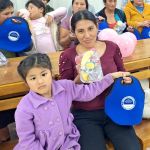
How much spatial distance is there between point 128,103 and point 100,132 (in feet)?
0.68

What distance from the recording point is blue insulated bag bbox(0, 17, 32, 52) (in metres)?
1.97

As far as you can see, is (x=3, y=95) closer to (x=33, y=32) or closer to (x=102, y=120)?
(x=102, y=120)

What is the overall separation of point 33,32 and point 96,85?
1.01 meters

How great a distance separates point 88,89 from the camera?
55.6 inches

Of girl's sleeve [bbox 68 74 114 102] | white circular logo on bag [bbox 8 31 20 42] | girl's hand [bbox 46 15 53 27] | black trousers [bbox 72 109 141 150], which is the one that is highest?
girl's hand [bbox 46 15 53 27]

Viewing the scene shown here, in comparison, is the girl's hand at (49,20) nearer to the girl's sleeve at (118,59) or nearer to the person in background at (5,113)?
the person in background at (5,113)

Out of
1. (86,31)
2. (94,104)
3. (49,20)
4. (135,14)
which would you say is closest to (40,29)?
(49,20)

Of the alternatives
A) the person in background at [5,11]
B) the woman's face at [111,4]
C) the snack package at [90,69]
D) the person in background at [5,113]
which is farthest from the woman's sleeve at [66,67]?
the woman's face at [111,4]

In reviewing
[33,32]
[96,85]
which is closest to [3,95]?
[96,85]

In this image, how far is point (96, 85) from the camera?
56.3 inches

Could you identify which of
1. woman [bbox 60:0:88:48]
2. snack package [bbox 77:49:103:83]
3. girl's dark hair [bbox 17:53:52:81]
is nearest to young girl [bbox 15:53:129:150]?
girl's dark hair [bbox 17:53:52:81]

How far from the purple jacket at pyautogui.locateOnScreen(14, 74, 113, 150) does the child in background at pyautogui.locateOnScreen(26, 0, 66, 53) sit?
976mm

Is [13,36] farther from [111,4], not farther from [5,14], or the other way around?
[111,4]

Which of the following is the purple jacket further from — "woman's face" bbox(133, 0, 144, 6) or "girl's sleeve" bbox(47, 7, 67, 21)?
"woman's face" bbox(133, 0, 144, 6)
